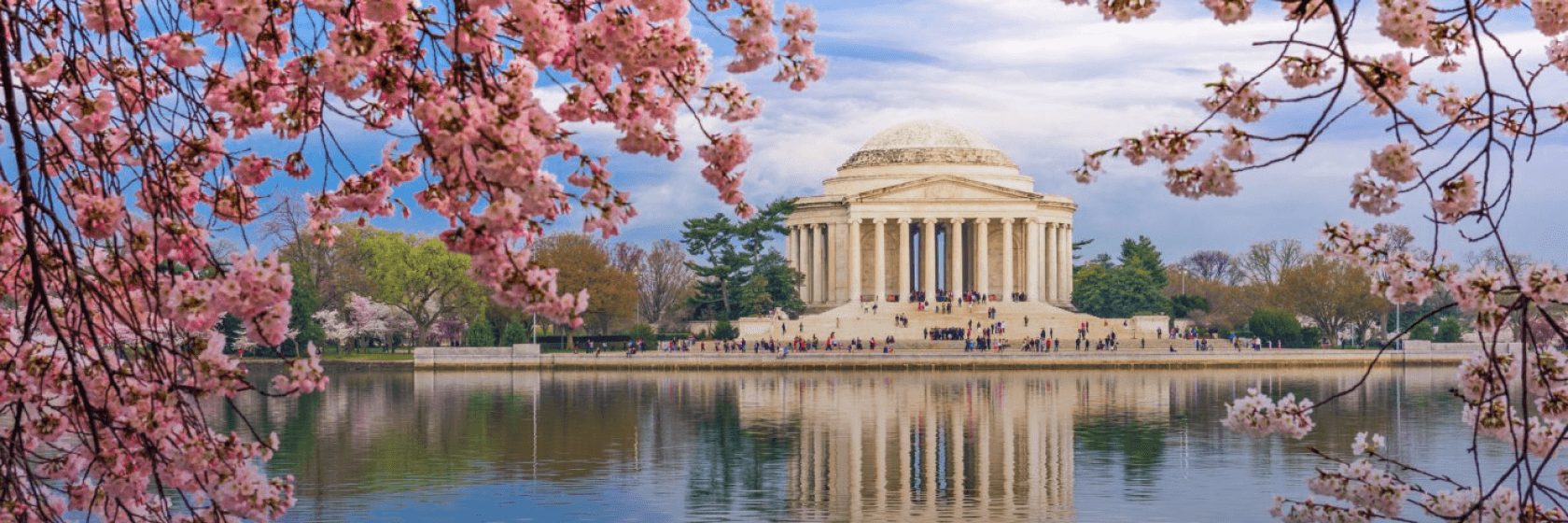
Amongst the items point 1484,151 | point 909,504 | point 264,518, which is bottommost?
point 909,504

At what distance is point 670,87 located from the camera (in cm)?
964

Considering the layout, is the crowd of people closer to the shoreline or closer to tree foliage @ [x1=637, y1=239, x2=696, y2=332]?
the shoreline

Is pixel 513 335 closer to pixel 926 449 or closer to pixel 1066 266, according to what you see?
pixel 1066 266

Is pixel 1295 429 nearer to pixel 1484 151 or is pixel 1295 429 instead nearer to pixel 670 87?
pixel 1484 151

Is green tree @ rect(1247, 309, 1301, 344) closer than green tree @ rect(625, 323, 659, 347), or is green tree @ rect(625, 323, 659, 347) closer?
green tree @ rect(625, 323, 659, 347)

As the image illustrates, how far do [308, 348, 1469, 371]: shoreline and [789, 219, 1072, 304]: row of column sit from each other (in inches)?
1152

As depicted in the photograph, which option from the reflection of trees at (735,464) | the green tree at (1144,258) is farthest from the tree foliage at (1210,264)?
→ the reflection of trees at (735,464)

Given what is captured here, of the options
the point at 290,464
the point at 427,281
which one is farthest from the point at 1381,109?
the point at 427,281

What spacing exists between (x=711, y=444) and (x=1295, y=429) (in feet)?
111

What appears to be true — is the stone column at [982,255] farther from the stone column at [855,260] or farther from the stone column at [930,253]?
the stone column at [855,260]

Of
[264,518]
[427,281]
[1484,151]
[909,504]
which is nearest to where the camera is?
[1484,151]

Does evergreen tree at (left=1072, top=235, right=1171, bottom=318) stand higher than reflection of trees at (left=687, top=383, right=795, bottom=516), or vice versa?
evergreen tree at (left=1072, top=235, right=1171, bottom=318)

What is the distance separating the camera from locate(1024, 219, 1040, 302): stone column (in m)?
116

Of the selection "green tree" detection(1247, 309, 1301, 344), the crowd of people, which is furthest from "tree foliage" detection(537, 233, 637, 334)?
"green tree" detection(1247, 309, 1301, 344)
